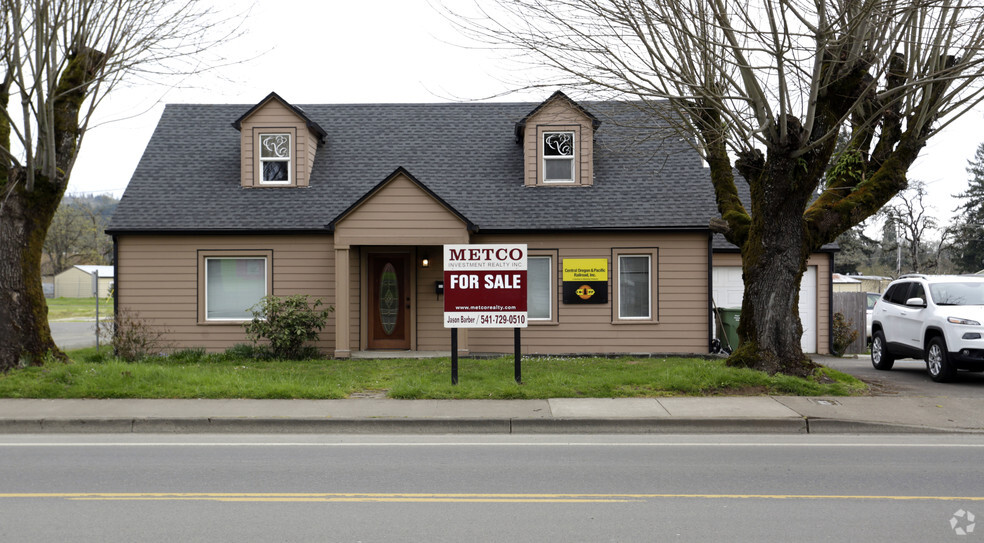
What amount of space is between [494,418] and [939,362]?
8.58 meters

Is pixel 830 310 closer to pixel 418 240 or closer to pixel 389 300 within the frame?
pixel 418 240

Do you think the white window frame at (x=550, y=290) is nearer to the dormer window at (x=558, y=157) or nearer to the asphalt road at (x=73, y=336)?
the dormer window at (x=558, y=157)

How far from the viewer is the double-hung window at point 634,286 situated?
17.4 m

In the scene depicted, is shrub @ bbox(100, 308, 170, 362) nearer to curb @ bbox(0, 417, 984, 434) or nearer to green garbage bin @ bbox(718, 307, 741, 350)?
curb @ bbox(0, 417, 984, 434)

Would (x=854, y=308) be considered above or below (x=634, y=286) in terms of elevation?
below

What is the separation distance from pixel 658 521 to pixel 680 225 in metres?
12.1

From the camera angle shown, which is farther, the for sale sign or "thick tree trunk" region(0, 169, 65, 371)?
"thick tree trunk" region(0, 169, 65, 371)

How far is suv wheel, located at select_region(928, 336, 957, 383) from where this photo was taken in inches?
510

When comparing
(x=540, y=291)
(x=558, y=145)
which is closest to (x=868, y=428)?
(x=540, y=291)

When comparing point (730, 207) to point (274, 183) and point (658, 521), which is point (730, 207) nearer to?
point (658, 521)

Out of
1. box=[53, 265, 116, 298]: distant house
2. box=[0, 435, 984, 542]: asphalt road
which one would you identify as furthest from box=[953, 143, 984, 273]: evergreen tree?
box=[53, 265, 116, 298]: distant house

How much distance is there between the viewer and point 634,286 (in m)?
17.4

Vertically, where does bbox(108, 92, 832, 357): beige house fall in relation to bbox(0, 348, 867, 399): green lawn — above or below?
above

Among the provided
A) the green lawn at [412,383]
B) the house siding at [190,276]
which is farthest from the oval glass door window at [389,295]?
the green lawn at [412,383]
